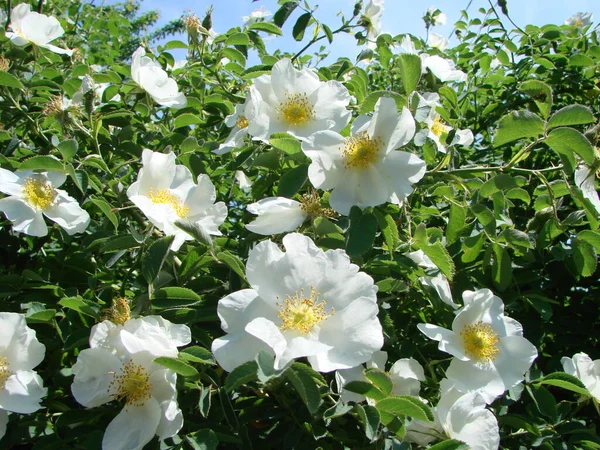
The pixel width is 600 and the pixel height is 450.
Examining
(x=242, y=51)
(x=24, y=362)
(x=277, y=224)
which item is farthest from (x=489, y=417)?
(x=242, y=51)

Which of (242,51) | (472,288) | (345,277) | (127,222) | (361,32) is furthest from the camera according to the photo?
(361,32)

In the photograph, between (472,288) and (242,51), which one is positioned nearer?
(472,288)

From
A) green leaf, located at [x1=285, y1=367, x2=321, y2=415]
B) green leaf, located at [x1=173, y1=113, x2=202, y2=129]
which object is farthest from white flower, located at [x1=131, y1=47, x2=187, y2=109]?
green leaf, located at [x1=285, y1=367, x2=321, y2=415]

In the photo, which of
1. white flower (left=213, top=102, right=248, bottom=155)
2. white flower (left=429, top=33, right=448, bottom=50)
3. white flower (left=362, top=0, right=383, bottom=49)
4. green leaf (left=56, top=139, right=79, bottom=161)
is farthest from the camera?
white flower (left=429, top=33, right=448, bottom=50)

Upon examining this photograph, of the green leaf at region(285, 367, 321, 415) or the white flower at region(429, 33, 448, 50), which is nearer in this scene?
the green leaf at region(285, 367, 321, 415)

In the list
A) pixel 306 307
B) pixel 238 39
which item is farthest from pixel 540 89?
pixel 238 39

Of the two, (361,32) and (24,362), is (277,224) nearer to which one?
(24,362)

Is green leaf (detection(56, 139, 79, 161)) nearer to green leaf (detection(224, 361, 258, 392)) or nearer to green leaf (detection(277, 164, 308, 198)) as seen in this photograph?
green leaf (detection(277, 164, 308, 198))
